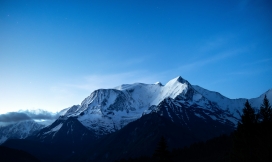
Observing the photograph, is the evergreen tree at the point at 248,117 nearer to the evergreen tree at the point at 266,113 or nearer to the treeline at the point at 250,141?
the treeline at the point at 250,141

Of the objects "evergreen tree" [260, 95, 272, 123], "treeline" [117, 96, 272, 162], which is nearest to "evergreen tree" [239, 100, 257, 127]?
"treeline" [117, 96, 272, 162]

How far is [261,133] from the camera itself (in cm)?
3272

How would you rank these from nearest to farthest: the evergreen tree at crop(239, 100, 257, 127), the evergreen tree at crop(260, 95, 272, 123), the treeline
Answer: the treeline
the evergreen tree at crop(239, 100, 257, 127)
the evergreen tree at crop(260, 95, 272, 123)

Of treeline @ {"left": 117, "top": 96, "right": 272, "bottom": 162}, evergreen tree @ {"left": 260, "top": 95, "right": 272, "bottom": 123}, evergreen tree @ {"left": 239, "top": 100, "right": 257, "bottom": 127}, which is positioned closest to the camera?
treeline @ {"left": 117, "top": 96, "right": 272, "bottom": 162}

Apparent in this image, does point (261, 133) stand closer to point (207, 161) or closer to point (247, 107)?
point (247, 107)

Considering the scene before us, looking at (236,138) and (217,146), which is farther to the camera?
(217,146)

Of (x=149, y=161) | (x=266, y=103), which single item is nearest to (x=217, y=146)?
(x=149, y=161)

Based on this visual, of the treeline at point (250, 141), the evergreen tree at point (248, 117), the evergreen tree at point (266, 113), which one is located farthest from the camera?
the evergreen tree at point (266, 113)

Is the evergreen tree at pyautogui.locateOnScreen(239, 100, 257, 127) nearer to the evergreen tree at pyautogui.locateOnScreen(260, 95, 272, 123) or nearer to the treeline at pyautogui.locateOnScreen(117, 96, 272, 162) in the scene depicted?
the treeline at pyautogui.locateOnScreen(117, 96, 272, 162)

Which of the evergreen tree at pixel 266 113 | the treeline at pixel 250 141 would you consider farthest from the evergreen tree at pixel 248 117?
the evergreen tree at pixel 266 113

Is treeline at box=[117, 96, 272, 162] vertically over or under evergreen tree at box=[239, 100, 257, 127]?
under

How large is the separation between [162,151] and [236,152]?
994cm

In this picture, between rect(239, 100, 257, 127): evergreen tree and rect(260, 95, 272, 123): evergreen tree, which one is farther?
rect(260, 95, 272, 123): evergreen tree

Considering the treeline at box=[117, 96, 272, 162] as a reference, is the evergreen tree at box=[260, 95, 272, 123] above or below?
above
